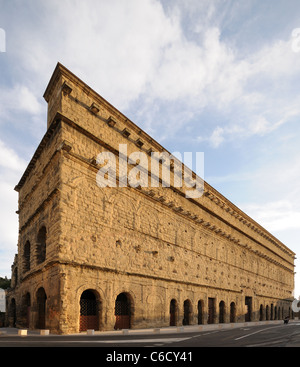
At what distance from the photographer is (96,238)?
17.4 m

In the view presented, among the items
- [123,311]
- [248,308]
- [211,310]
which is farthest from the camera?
[248,308]

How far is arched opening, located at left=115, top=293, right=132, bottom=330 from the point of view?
18.7 metres

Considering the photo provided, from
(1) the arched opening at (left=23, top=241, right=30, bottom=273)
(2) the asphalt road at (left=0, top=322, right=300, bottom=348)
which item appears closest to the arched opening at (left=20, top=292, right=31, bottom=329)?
(1) the arched opening at (left=23, top=241, right=30, bottom=273)

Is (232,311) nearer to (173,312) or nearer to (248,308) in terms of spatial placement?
(248,308)

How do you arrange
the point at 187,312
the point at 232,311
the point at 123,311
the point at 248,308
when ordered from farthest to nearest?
1. the point at 248,308
2. the point at 232,311
3. the point at 187,312
4. the point at 123,311

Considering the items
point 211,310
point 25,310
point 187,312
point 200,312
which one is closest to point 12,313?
point 25,310

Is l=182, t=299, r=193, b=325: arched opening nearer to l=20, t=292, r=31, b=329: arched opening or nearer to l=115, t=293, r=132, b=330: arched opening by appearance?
l=115, t=293, r=132, b=330: arched opening

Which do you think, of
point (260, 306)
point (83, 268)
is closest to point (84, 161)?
point (83, 268)

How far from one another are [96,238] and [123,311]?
4.99m

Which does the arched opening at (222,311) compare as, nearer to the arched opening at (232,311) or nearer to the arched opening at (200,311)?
the arched opening at (232,311)

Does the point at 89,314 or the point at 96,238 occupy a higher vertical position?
the point at 96,238

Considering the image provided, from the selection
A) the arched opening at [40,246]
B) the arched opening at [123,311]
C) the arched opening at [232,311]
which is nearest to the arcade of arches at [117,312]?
the arched opening at [123,311]
